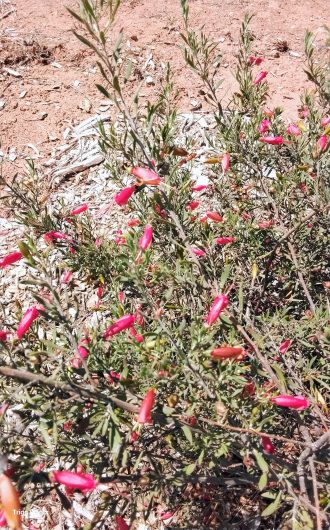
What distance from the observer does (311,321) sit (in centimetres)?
242

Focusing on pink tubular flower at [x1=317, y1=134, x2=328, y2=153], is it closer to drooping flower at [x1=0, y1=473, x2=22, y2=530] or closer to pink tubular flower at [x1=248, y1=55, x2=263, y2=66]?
pink tubular flower at [x1=248, y1=55, x2=263, y2=66]

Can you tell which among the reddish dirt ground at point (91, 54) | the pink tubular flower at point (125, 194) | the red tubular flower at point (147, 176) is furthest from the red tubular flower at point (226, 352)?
the reddish dirt ground at point (91, 54)

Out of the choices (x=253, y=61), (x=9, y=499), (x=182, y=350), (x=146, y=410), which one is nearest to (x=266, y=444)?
(x=182, y=350)

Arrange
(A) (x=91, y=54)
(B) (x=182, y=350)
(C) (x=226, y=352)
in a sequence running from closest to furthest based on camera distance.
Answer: (C) (x=226, y=352)
(B) (x=182, y=350)
(A) (x=91, y=54)

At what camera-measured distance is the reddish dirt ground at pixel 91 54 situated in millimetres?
5781

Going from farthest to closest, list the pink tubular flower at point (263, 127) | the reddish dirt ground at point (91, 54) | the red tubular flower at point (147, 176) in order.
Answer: the reddish dirt ground at point (91, 54), the pink tubular flower at point (263, 127), the red tubular flower at point (147, 176)

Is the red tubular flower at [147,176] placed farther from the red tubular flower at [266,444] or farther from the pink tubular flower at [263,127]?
the pink tubular flower at [263,127]

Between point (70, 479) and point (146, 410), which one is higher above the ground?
point (146, 410)

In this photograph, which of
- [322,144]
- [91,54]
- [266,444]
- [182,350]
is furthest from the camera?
[91,54]

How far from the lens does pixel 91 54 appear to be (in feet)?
21.6

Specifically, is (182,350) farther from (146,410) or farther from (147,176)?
(147,176)

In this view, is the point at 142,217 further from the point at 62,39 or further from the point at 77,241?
the point at 62,39

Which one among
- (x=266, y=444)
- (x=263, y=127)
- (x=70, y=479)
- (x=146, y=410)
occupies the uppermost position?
(x=263, y=127)

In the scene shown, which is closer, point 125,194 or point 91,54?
point 125,194
